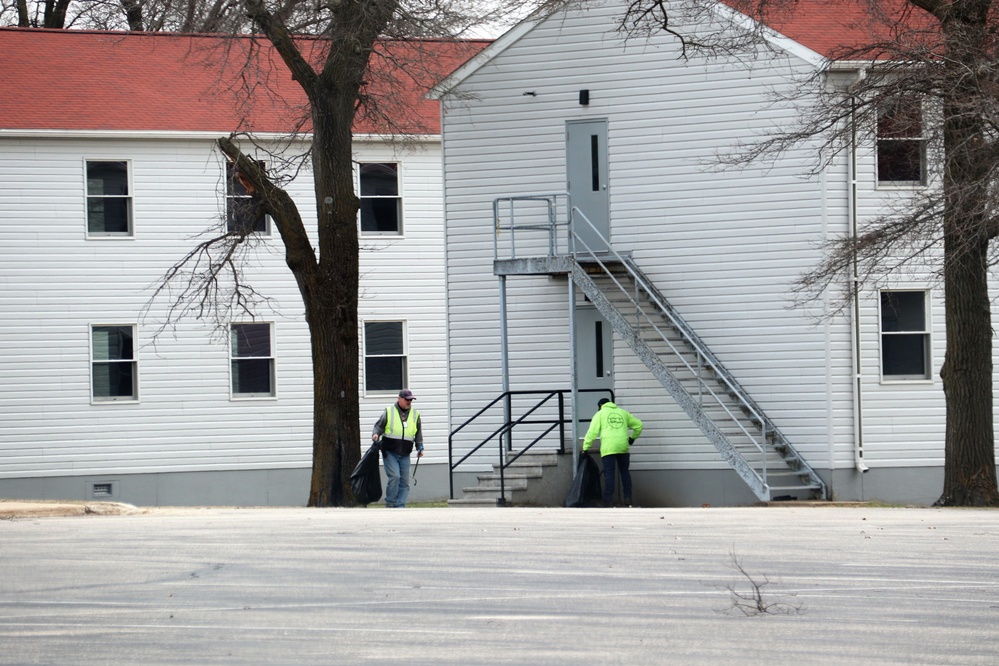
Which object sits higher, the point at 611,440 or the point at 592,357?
the point at 592,357

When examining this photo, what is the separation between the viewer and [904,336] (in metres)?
23.9

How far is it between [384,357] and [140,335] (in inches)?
203

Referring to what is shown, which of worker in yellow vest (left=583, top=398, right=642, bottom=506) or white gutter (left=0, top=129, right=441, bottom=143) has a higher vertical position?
white gutter (left=0, top=129, right=441, bottom=143)

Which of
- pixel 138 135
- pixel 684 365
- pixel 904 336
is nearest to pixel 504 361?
pixel 684 365

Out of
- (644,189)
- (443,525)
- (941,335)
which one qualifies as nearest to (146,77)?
(644,189)

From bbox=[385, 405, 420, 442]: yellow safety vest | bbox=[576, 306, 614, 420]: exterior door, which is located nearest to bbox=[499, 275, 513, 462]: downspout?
bbox=[576, 306, 614, 420]: exterior door

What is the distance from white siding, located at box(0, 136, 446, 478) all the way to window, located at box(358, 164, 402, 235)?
38 cm

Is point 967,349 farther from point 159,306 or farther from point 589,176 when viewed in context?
point 159,306

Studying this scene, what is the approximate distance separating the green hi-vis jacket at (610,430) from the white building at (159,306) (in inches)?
336

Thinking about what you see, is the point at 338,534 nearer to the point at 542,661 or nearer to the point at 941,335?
the point at 542,661

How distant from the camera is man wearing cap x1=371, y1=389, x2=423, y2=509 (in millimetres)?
21562

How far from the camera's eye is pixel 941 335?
23875 mm

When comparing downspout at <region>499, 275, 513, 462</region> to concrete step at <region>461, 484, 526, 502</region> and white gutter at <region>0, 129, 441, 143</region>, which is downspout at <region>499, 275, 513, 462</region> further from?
white gutter at <region>0, 129, 441, 143</region>

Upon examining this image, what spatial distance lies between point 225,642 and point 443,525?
5.79 m
